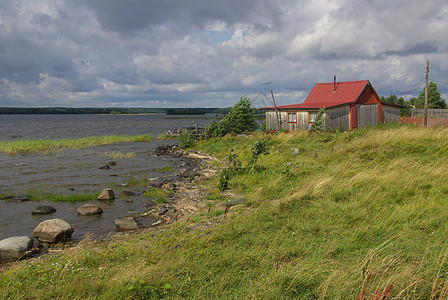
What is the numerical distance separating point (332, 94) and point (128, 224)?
3039 cm

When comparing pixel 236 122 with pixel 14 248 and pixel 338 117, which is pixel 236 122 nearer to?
pixel 338 117

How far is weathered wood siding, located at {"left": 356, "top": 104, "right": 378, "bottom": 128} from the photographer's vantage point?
32625 millimetres

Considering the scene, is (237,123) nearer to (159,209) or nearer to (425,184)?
(159,209)

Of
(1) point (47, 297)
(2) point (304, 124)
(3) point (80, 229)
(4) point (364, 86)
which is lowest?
(3) point (80, 229)

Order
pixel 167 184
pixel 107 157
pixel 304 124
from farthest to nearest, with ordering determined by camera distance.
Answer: pixel 304 124 < pixel 107 157 < pixel 167 184

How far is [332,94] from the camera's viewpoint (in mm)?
36000

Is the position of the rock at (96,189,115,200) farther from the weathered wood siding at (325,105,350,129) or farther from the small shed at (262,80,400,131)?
the weathered wood siding at (325,105,350,129)

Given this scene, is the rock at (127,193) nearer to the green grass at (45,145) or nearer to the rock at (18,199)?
the rock at (18,199)

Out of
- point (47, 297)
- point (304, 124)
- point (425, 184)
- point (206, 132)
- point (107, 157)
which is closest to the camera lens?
point (47, 297)

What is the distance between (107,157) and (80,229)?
18.9 metres

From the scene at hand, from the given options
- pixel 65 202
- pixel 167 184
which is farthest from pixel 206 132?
pixel 65 202

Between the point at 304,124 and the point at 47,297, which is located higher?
the point at 304,124

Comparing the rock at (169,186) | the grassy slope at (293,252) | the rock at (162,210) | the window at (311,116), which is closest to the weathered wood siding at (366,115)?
the window at (311,116)

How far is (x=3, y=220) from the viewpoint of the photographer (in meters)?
12.3
